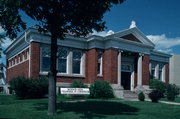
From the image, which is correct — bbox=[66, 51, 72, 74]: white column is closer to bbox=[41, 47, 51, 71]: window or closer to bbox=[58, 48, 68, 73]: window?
bbox=[58, 48, 68, 73]: window

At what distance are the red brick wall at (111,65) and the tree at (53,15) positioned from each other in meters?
11.7

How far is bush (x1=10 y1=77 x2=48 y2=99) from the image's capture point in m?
18.3

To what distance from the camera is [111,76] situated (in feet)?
75.7

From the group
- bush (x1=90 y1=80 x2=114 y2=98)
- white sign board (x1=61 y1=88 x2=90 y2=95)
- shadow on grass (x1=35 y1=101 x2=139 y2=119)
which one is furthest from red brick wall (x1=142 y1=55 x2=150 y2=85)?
shadow on grass (x1=35 y1=101 x2=139 y2=119)

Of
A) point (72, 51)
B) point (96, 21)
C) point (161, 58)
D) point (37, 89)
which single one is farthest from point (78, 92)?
point (161, 58)

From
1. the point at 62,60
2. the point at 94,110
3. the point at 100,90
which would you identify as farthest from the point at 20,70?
the point at 94,110

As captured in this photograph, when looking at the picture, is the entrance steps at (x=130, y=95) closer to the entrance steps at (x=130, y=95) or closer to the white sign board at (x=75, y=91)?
the entrance steps at (x=130, y=95)

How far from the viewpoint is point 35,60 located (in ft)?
68.9

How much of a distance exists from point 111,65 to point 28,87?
29.2ft

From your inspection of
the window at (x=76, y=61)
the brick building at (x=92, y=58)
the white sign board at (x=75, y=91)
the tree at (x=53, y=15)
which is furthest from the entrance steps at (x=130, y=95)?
the tree at (x=53, y=15)

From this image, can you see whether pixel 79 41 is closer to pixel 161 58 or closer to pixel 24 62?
pixel 24 62

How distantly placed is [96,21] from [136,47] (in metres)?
14.7

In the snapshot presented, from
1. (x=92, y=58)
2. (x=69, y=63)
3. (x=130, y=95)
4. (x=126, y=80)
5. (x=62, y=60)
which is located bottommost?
(x=130, y=95)

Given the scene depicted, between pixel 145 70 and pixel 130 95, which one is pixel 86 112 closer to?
pixel 130 95
